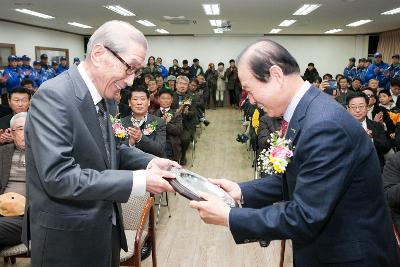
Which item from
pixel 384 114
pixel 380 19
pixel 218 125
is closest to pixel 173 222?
pixel 384 114

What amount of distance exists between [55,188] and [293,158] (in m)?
0.81

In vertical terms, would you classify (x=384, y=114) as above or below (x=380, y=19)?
below

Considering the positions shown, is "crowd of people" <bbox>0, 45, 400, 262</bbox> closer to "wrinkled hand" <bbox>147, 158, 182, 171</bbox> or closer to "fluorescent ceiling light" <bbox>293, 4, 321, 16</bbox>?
"wrinkled hand" <bbox>147, 158, 182, 171</bbox>

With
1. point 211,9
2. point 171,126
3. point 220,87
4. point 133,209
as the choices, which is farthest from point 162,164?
point 220,87

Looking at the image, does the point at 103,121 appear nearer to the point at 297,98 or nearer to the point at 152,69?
the point at 297,98

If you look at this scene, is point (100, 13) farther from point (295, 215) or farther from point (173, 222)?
point (295, 215)

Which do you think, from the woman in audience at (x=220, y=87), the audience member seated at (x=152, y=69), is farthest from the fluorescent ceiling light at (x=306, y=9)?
the audience member seated at (x=152, y=69)

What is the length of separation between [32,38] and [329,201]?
14.6 m

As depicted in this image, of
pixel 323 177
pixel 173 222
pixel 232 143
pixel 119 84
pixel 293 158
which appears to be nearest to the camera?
pixel 323 177

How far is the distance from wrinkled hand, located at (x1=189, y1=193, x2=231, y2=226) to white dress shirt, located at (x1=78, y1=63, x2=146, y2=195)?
21 cm

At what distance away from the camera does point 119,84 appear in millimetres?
1521

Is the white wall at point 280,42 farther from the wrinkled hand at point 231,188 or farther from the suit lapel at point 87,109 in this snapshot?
the suit lapel at point 87,109

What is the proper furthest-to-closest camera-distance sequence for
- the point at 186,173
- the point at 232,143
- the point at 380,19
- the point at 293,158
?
the point at 380,19
the point at 232,143
the point at 186,173
the point at 293,158

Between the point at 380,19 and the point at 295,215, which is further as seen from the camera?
the point at 380,19
